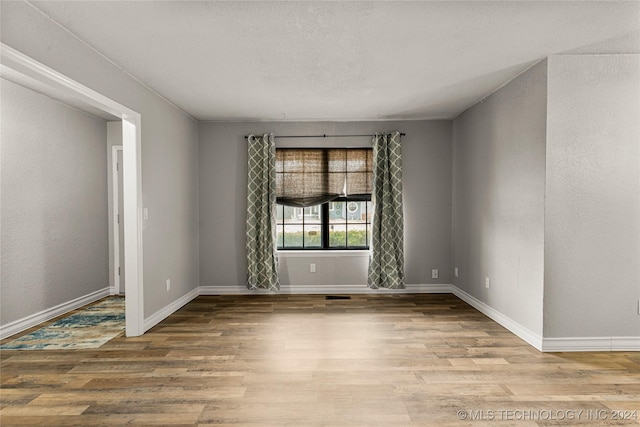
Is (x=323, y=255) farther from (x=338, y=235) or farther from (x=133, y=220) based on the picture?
(x=133, y=220)

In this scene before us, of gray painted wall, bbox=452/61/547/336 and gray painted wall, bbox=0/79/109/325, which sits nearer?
gray painted wall, bbox=452/61/547/336

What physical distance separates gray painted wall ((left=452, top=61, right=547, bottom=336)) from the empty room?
3 centimetres

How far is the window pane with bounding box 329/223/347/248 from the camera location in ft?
18.2

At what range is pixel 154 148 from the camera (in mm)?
4031

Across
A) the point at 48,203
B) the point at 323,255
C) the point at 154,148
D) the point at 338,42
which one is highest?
the point at 338,42

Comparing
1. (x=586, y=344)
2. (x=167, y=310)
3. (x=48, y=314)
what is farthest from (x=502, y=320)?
(x=48, y=314)

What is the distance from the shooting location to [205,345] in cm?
343

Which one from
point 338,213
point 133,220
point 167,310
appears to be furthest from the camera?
point 338,213

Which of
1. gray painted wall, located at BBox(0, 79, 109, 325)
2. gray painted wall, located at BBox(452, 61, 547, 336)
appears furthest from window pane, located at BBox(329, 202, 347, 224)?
gray painted wall, located at BBox(0, 79, 109, 325)

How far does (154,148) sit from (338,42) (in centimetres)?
240

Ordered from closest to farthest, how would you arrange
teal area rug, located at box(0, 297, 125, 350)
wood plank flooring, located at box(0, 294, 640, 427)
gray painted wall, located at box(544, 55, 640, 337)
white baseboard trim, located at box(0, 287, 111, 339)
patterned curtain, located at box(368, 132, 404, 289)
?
1. wood plank flooring, located at box(0, 294, 640, 427)
2. gray painted wall, located at box(544, 55, 640, 337)
3. teal area rug, located at box(0, 297, 125, 350)
4. white baseboard trim, located at box(0, 287, 111, 339)
5. patterned curtain, located at box(368, 132, 404, 289)

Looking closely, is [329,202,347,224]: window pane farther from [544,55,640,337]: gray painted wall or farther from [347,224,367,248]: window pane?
[544,55,640,337]: gray painted wall

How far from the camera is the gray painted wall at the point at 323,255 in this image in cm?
540

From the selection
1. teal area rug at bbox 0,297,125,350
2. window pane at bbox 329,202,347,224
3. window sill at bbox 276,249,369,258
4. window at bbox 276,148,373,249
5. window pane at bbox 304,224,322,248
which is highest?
window at bbox 276,148,373,249
